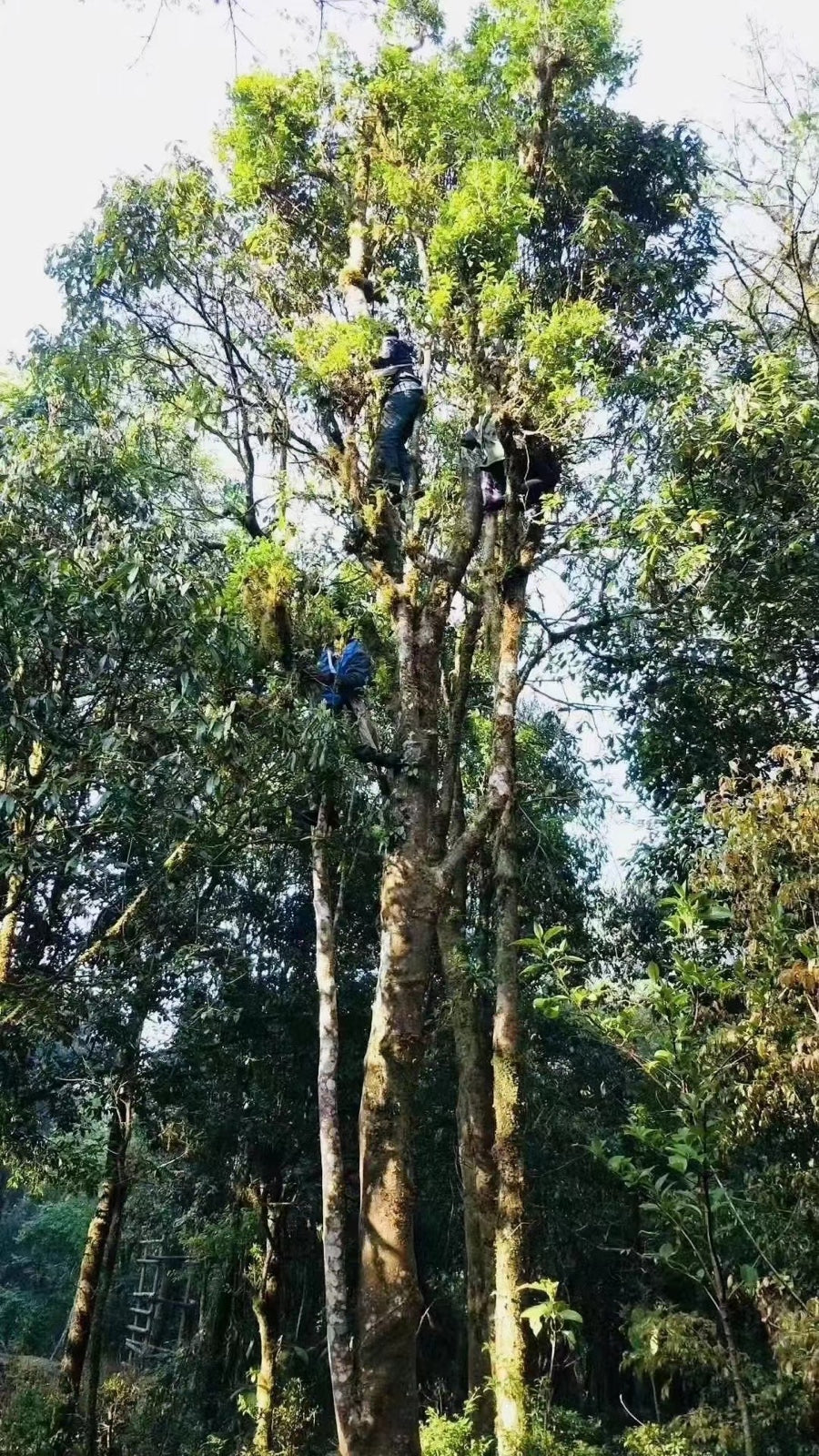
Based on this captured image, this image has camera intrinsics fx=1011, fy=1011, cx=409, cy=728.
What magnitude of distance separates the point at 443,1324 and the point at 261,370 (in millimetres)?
9890

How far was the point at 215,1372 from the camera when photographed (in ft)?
35.9

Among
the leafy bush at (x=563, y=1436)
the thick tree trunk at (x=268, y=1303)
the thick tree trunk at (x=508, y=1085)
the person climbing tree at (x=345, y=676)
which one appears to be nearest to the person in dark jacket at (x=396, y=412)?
the thick tree trunk at (x=508, y=1085)

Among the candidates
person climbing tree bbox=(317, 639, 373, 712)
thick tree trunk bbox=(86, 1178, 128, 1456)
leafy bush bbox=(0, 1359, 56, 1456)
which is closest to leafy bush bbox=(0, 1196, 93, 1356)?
leafy bush bbox=(0, 1359, 56, 1456)

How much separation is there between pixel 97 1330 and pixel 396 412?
24.1 ft

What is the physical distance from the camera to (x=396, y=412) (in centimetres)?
679

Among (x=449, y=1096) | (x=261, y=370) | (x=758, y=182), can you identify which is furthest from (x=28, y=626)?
(x=449, y=1096)

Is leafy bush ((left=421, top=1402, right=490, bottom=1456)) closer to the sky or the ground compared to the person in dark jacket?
closer to the ground

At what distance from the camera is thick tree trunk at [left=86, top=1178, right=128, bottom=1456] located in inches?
298

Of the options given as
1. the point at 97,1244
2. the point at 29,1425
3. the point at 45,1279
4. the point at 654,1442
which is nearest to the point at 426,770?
the point at 654,1442

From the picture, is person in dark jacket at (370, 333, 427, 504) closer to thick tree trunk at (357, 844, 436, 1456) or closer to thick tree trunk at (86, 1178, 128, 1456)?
thick tree trunk at (357, 844, 436, 1456)

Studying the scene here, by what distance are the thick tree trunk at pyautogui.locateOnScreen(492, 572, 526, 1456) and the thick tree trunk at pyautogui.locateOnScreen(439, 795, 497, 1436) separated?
1.41 ft

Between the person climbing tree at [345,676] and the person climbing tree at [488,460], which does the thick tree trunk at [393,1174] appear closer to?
the person climbing tree at [345,676]

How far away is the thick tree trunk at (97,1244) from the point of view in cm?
768

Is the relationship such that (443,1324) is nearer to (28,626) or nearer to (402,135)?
(28,626)
